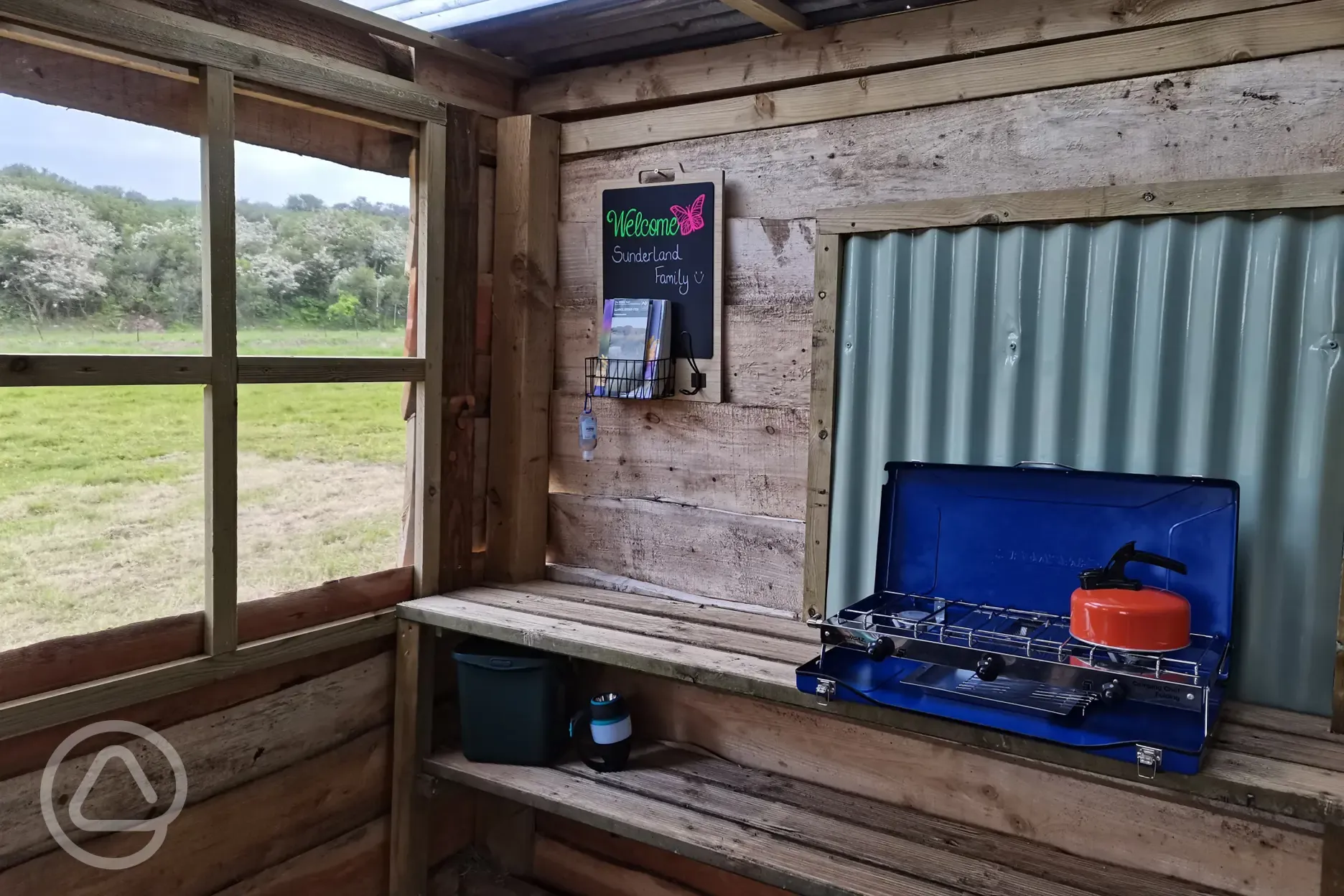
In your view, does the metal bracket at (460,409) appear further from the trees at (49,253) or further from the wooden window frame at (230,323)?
the trees at (49,253)

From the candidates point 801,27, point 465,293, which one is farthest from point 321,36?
point 801,27

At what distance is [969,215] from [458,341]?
1.38m

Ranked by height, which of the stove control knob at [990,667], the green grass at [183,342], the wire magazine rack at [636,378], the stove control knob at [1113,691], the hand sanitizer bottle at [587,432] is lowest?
the stove control knob at [1113,691]

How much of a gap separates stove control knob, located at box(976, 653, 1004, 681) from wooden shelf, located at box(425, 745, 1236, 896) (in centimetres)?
50

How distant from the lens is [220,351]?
2.04m

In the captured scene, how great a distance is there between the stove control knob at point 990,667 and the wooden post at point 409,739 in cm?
147

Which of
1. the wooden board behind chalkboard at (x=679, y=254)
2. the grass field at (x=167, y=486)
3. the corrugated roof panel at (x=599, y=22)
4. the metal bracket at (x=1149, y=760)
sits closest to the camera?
the metal bracket at (x=1149, y=760)

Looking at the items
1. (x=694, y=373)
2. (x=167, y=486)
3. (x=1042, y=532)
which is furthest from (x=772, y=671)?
(x=167, y=486)

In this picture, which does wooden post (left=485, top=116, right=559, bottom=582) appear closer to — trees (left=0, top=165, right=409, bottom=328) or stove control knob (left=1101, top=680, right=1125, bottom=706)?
trees (left=0, top=165, right=409, bottom=328)

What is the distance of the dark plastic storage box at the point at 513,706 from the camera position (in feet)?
7.63

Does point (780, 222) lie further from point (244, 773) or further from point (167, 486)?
point (167, 486)

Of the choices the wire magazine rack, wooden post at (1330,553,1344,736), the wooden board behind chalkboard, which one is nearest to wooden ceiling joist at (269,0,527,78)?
the wooden board behind chalkboard

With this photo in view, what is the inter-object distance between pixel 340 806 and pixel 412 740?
24cm

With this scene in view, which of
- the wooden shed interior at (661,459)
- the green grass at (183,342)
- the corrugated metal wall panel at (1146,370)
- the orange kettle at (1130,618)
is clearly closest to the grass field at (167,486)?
the green grass at (183,342)
